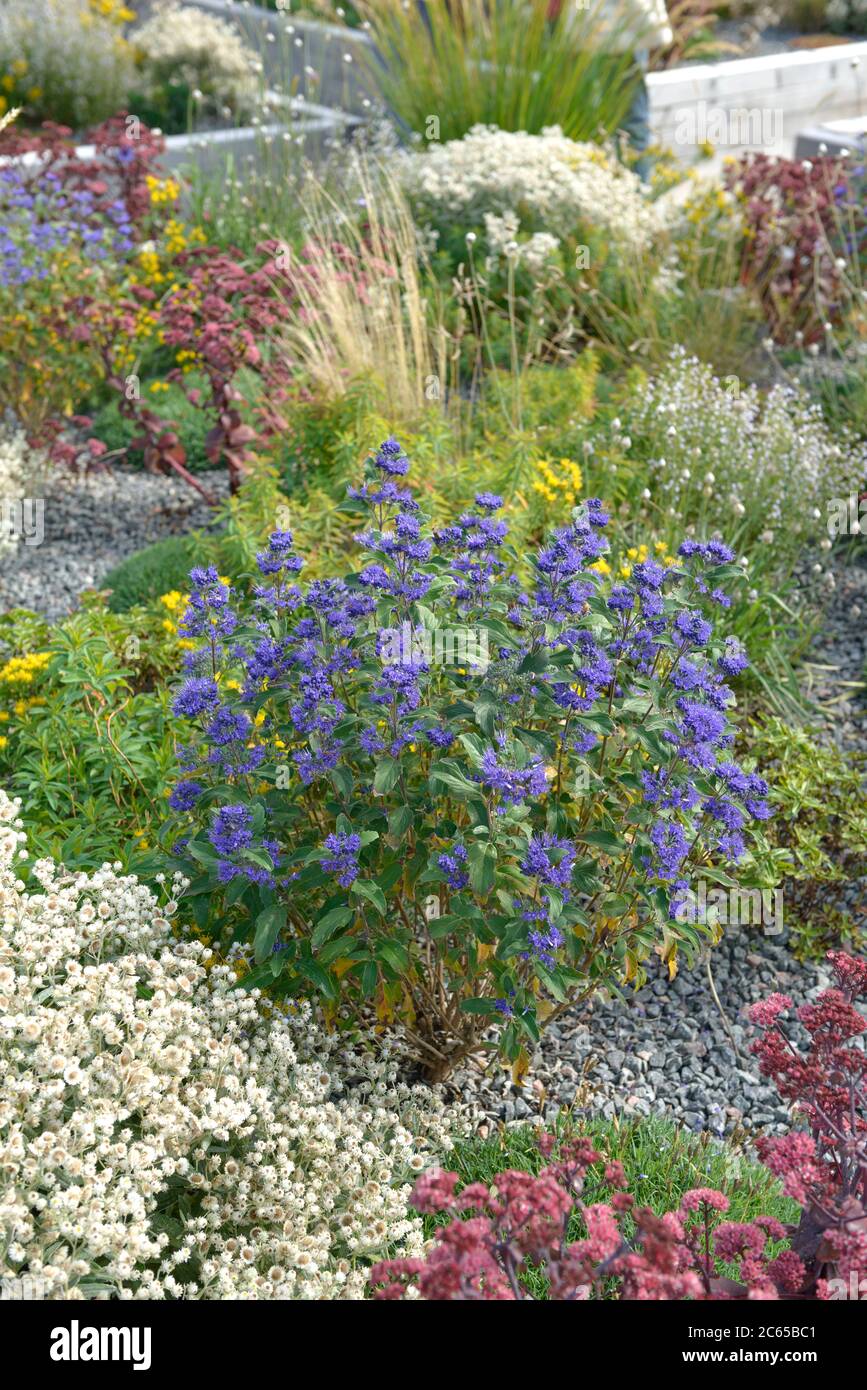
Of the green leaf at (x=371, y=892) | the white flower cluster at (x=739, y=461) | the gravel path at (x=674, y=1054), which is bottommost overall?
the gravel path at (x=674, y=1054)

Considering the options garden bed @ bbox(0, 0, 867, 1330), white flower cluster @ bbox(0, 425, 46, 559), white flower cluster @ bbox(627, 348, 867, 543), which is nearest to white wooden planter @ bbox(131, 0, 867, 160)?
garden bed @ bbox(0, 0, 867, 1330)

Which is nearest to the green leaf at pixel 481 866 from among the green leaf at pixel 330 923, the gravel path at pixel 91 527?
the green leaf at pixel 330 923

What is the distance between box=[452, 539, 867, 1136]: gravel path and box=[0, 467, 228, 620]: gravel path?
9.47 feet

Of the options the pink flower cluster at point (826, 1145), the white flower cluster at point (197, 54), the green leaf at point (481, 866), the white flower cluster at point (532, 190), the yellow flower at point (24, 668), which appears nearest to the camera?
the pink flower cluster at point (826, 1145)

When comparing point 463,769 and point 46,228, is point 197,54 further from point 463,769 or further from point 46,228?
point 463,769

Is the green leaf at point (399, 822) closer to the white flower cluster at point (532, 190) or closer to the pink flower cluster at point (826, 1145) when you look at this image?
the pink flower cluster at point (826, 1145)

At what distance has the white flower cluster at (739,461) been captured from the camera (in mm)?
5645

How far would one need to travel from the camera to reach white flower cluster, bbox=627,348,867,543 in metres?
5.64

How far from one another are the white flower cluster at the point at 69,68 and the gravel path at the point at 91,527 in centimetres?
709

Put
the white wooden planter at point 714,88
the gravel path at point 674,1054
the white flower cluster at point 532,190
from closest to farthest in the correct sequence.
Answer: the gravel path at point 674,1054, the white flower cluster at point 532,190, the white wooden planter at point 714,88

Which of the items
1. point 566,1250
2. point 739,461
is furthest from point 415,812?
point 739,461

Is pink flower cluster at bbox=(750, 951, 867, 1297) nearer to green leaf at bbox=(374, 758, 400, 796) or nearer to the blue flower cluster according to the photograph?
green leaf at bbox=(374, 758, 400, 796)

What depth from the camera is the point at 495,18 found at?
30.4 ft
